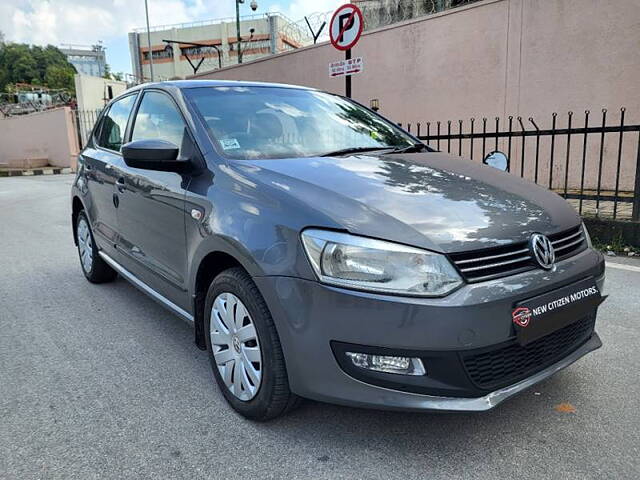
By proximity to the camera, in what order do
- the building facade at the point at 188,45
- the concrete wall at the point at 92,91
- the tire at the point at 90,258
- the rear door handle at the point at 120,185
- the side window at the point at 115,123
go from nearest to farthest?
the rear door handle at the point at 120,185
the side window at the point at 115,123
the tire at the point at 90,258
the concrete wall at the point at 92,91
the building facade at the point at 188,45

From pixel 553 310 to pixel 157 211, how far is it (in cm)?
215

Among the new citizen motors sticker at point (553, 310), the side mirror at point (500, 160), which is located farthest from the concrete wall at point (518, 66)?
the new citizen motors sticker at point (553, 310)

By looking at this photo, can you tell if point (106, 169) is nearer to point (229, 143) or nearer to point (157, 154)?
point (157, 154)

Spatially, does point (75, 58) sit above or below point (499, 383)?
above

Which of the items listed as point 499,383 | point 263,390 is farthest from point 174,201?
point 499,383

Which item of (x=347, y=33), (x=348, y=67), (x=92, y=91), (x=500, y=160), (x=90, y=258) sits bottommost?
(x=90, y=258)

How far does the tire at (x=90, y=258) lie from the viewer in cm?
445

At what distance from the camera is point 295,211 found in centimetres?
207

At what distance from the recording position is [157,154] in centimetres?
264

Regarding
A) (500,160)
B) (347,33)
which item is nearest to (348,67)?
(347,33)

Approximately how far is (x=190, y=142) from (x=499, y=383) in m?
1.94

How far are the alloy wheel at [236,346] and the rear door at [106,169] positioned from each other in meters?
1.66

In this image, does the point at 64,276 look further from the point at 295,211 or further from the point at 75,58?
the point at 75,58

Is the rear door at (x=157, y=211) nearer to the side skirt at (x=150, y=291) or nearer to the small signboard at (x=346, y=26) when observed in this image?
the side skirt at (x=150, y=291)
